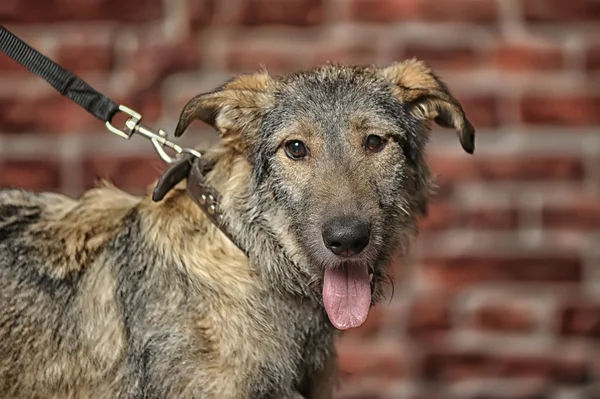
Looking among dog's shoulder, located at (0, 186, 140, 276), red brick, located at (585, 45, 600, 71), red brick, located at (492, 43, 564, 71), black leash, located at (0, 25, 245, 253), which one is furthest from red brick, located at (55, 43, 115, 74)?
red brick, located at (585, 45, 600, 71)

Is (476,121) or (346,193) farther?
(476,121)

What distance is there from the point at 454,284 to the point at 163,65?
170cm

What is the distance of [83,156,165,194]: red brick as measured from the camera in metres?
4.62

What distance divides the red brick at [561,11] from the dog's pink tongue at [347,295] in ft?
6.90

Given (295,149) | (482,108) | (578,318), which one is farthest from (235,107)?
(578,318)

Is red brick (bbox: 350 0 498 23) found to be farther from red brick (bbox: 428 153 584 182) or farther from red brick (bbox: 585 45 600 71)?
red brick (bbox: 428 153 584 182)

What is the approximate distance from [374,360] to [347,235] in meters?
2.05

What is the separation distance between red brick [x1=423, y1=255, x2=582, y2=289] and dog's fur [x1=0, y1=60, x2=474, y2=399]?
144cm

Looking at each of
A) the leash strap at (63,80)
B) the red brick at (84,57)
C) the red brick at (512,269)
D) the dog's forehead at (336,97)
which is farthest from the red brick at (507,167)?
the leash strap at (63,80)

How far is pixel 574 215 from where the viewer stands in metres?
4.68

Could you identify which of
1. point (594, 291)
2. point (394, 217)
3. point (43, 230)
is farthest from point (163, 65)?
point (594, 291)

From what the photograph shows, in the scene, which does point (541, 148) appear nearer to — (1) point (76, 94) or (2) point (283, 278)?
(2) point (283, 278)

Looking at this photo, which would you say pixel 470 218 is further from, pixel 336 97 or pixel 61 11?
pixel 61 11

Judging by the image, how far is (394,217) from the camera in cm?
314
